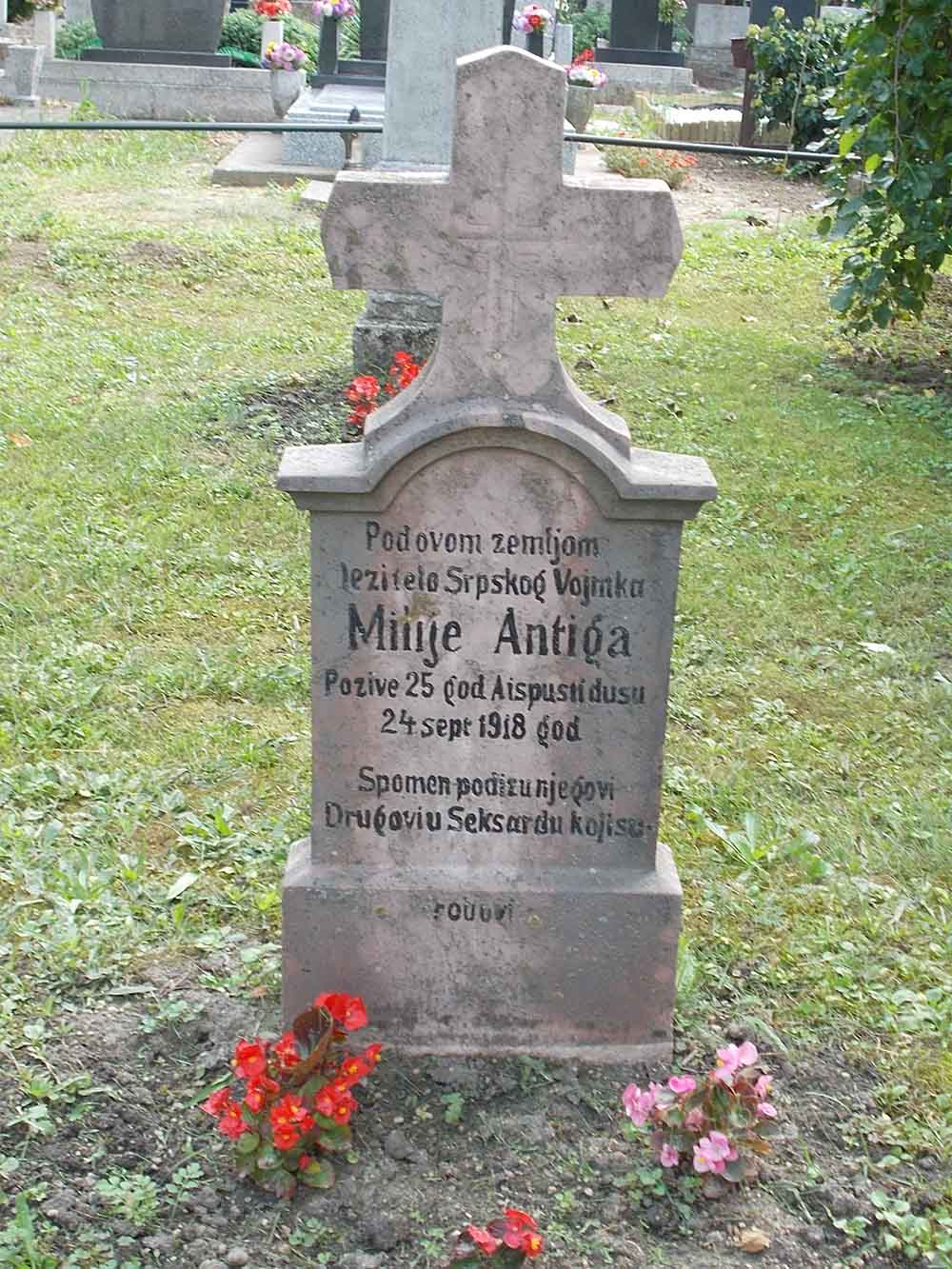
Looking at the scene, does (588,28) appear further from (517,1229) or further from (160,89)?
(517,1229)

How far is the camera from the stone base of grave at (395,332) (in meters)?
7.24

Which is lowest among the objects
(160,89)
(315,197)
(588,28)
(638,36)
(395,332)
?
(395,332)

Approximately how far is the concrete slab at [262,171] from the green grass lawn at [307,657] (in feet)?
12.1

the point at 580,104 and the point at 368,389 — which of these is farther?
the point at 580,104

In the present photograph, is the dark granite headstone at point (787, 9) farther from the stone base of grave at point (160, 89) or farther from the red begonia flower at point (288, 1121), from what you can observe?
the red begonia flower at point (288, 1121)

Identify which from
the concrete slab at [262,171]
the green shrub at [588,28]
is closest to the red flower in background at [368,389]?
the concrete slab at [262,171]

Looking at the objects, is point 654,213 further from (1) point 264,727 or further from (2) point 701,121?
(2) point 701,121

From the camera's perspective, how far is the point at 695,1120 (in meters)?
2.87

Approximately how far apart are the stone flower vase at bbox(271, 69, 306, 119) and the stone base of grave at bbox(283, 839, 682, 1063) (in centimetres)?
1401

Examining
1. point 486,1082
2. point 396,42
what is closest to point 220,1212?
point 486,1082

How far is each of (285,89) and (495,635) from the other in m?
14.2

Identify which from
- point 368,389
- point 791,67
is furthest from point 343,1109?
point 791,67

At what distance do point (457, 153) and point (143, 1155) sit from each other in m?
1.97

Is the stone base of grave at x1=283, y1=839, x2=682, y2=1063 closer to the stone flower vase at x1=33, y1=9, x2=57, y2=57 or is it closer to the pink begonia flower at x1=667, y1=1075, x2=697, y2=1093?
the pink begonia flower at x1=667, y1=1075, x2=697, y2=1093
